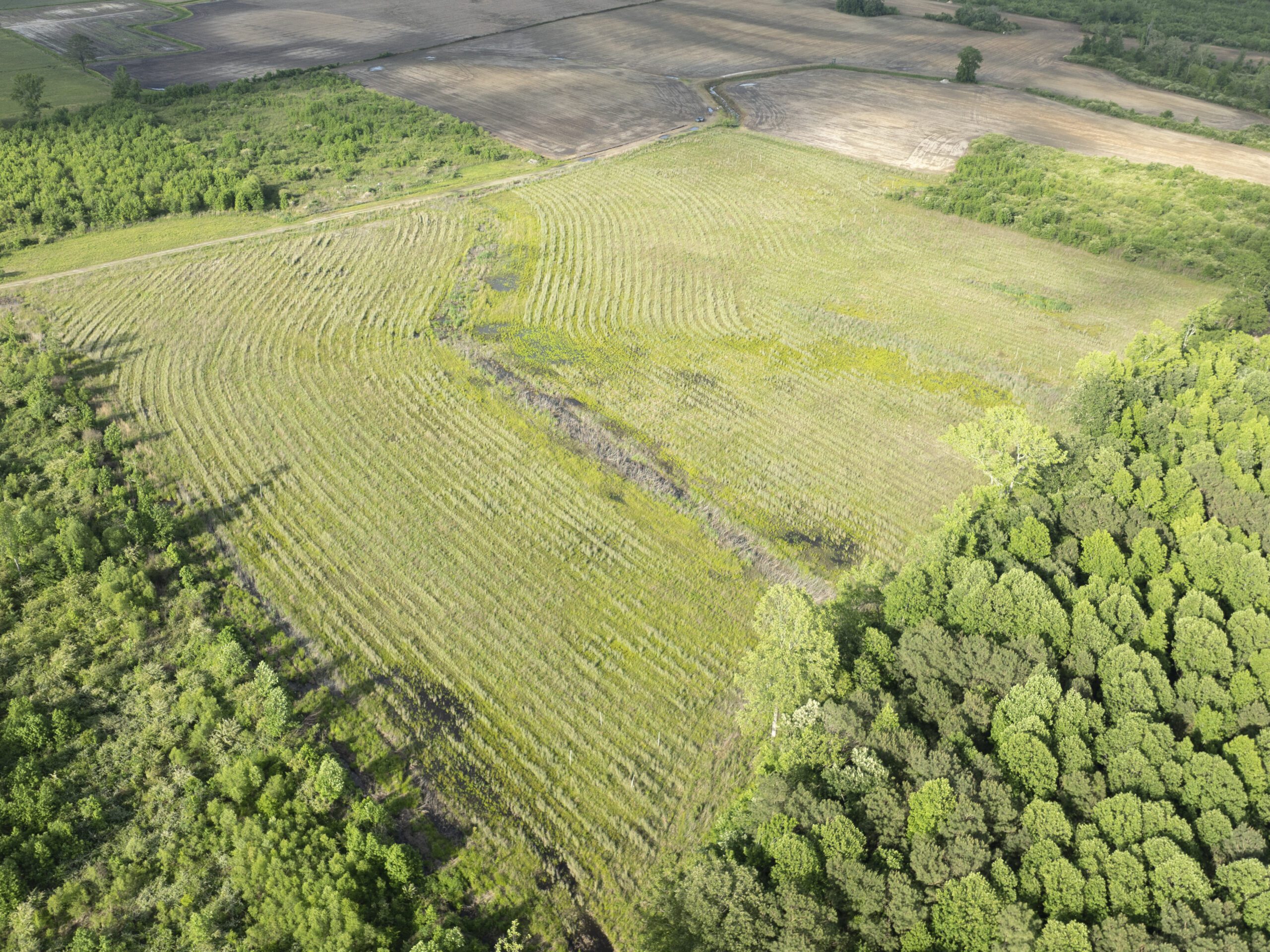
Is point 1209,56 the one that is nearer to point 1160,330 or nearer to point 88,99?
point 1160,330

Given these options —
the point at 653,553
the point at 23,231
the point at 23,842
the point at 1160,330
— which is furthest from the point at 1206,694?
the point at 23,231

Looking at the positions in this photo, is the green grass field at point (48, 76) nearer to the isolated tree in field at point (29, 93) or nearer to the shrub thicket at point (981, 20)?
the isolated tree in field at point (29, 93)

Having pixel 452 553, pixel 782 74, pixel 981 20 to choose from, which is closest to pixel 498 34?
pixel 782 74

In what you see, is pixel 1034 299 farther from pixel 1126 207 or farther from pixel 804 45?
pixel 804 45

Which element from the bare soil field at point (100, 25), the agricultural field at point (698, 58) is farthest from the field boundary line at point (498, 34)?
the bare soil field at point (100, 25)

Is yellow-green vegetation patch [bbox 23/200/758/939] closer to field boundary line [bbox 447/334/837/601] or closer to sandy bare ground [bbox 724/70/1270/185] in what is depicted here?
field boundary line [bbox 447/334/837/601]

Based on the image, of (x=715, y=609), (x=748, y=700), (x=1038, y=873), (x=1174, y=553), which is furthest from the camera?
(x=715, y=609)
